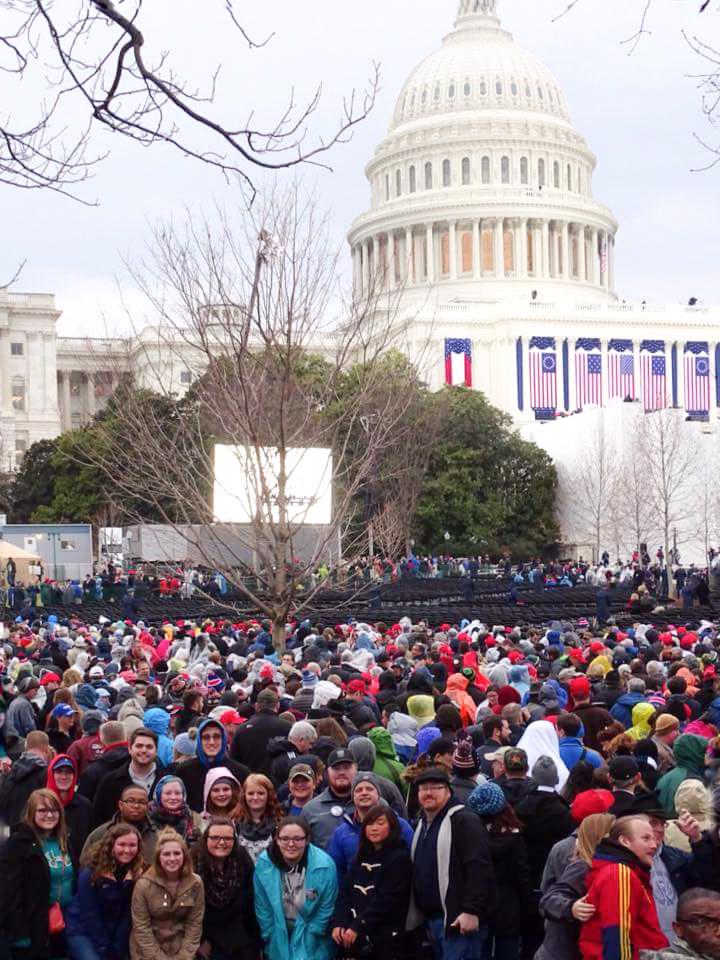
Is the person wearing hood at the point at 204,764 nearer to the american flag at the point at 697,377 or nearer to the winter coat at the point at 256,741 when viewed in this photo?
the winter coat at the point at 256,741

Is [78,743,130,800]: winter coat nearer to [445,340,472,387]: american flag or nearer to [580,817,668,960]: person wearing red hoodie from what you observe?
[580,817,668,960]: person wearing red hoodie

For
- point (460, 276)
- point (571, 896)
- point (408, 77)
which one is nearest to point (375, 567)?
point (571, 896)

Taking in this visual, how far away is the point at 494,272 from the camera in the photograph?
109 m

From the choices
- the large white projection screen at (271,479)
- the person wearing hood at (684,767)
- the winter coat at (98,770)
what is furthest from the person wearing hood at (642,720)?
the large white projection screen at (271,479)

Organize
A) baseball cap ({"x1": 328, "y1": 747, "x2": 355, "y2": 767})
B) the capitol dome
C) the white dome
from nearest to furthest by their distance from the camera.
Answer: baseball cap ({"x1": 328, "y1": 747, "x2": 355, "y2": 767}) < the capitol dome < the white dome

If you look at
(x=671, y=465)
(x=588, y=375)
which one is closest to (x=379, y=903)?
(x=671, y=465)

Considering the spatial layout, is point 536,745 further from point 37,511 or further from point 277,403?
point 37,511

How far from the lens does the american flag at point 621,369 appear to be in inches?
3666

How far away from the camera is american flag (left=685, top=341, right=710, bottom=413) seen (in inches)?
3642

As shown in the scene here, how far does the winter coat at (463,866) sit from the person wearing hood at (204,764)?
2.19m

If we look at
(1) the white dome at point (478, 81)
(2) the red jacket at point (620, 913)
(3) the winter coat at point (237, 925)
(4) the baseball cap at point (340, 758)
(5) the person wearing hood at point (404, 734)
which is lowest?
(3) the winter coat at point (237, 925)

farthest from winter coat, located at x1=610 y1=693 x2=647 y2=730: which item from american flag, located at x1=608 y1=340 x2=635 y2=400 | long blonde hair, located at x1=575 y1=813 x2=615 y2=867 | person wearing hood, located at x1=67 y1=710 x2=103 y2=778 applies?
american flag, located at x1=608 y1=340 x2=635 y2=400

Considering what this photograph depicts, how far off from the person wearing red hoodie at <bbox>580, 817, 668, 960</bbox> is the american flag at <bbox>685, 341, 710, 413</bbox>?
283 ft

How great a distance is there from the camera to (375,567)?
44.5m
